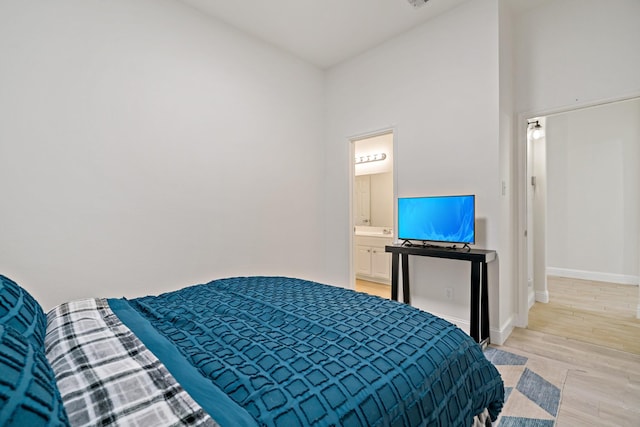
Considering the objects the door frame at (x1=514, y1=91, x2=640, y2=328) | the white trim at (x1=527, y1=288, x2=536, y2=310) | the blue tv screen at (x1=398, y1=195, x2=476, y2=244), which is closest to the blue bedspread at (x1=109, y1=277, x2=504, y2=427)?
the blue tv screen at (x1=398, y1=195, x2=476, y2=244)

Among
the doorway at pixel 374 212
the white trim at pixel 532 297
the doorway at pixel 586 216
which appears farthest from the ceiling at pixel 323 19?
the white trim at pixel 532 297

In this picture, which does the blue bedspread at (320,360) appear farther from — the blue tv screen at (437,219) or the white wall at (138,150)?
the blue tv screen at (437,219)

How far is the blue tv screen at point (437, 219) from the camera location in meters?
2.69

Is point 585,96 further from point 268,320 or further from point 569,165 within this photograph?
point 268,320

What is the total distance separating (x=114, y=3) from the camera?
2379 millimetres

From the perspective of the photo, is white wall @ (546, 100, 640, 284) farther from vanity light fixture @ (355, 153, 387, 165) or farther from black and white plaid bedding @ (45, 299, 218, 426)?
black and white plaid bedding @ (45, 299, 218, 426)

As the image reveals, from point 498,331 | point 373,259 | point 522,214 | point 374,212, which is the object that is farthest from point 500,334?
point 374,212

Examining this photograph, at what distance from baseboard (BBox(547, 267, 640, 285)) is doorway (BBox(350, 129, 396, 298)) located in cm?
294

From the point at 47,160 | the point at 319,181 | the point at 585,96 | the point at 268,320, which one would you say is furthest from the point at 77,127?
the point at 585,96

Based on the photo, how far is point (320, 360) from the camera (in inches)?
37.6

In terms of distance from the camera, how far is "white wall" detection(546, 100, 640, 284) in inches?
172

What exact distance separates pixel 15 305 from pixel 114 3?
2.51 metres

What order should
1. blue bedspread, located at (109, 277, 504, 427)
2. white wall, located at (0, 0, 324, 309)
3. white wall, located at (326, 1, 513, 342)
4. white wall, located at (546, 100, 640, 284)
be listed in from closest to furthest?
blue bedspread, located at (109, 277, 504, 427), white wall, located at (0, 0, 324, 309), white wall, located at (326, 1, 513, 342), white wall, located at (546, 100, 640, 284)

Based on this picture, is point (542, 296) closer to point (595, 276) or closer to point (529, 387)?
point (595, 276)
